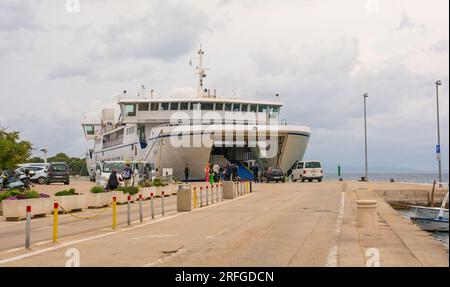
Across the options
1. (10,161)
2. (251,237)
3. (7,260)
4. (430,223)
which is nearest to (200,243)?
(251,237)

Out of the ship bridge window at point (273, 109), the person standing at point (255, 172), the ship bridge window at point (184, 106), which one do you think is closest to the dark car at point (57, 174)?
the ship bridge window at point (184, 106)

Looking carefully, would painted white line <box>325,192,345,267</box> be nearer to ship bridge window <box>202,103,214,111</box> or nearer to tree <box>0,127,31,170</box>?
tree <box>0,127,31,170</box>

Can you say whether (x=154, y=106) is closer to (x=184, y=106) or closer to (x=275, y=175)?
(x=184, y=106)

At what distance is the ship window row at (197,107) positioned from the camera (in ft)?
182

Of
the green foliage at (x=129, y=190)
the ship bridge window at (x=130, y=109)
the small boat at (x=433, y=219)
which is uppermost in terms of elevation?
the ship bridge window at (x=130, y=109)

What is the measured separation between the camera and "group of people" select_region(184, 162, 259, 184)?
162ft

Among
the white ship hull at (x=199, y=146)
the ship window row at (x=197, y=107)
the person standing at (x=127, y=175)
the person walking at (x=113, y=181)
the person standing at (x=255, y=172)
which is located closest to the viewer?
the person walking at (x=113, y=181)

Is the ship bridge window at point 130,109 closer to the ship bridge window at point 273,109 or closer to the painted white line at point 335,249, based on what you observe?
the ship bridge window at point 273,109

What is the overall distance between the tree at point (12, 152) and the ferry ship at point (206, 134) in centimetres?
1038

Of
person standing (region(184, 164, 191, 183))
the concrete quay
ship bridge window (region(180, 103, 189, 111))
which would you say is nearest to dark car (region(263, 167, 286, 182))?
person standing (region(184, 164, 191, 183))

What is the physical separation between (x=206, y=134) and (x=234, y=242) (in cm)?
3597

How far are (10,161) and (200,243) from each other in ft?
96.0

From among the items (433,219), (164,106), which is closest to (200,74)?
(164,106)

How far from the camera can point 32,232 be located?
17.5m
